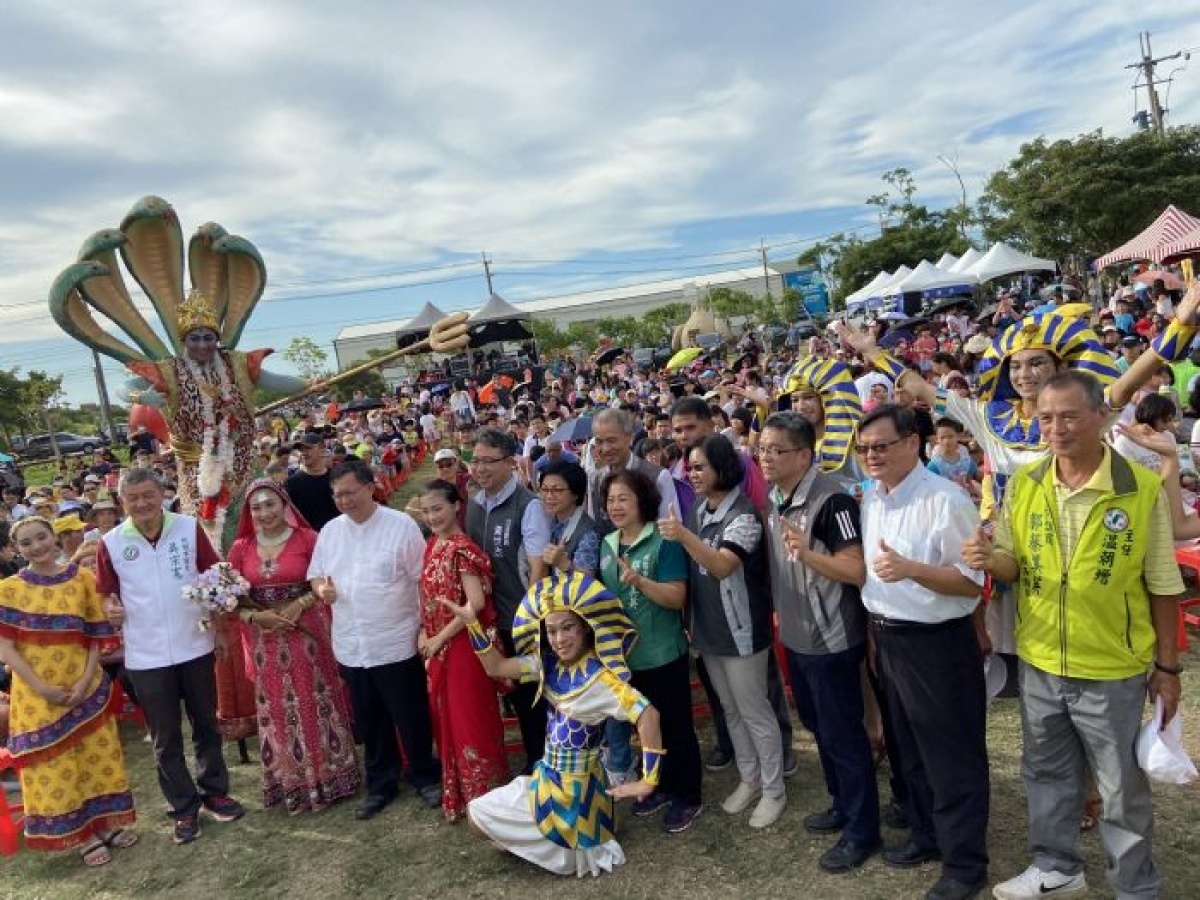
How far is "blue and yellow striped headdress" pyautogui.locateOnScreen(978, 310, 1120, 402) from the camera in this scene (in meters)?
3.25

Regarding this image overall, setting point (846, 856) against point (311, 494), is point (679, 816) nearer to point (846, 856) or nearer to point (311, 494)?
point (846, 856)

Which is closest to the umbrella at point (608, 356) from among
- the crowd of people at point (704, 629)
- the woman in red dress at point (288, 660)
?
the crowd of people at point (704, 629)

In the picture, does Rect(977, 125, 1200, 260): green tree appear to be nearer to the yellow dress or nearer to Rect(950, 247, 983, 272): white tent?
Rect(950, 247, 983, 272): white tent

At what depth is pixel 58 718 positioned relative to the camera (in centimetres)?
400

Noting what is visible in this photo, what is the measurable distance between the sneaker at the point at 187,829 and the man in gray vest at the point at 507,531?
1.77 m

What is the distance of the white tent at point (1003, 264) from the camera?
21220mm

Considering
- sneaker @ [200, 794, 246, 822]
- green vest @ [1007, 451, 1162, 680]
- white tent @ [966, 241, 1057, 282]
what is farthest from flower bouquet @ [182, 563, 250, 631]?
white tent @ [966, 241, 1057, 282]

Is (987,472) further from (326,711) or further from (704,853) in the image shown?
(326,711)

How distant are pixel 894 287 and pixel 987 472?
22.2 m

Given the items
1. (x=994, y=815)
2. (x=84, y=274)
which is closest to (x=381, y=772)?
(x=994, y=815)

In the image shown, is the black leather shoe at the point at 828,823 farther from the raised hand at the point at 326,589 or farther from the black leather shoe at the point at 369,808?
the raised hand at the point at 326,589

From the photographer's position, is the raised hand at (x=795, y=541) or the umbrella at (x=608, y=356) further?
the umbrella at (x=608, y=356)

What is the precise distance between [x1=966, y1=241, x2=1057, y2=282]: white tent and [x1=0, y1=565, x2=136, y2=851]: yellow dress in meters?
22.2

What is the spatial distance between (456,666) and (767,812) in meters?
1.54
